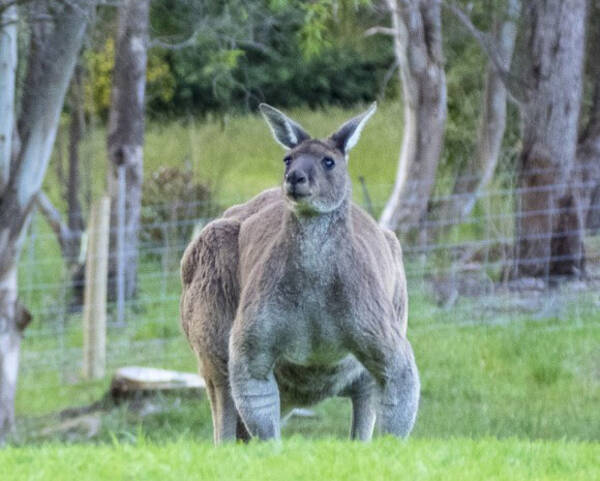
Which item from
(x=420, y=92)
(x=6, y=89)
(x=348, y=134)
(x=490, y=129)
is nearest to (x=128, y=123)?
(x=420, y=92)

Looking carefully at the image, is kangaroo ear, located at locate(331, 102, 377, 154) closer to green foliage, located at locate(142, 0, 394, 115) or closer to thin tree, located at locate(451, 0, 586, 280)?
thin tree, located at locate(451, 0, 586, 280)

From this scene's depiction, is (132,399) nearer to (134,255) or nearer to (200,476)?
(134,255)

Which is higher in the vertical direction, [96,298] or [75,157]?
[75,157]

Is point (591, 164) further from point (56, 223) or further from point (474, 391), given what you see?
point (56, 223)

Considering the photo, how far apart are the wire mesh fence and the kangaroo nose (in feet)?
20.6

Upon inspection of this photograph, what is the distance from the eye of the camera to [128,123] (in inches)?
670

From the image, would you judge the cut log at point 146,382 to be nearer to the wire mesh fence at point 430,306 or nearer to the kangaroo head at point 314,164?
the wire mesh fence at point 430,306

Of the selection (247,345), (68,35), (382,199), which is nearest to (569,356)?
(68,35)

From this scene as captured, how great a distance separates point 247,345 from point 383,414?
0.74m

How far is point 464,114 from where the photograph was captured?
24.6 metres

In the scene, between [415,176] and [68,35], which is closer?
[68,35]

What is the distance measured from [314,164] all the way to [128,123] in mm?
10546

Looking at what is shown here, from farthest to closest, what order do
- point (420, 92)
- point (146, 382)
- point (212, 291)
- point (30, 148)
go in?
point (420, 92) → point (146, 382) → point (30, 148) → point (212, 291)

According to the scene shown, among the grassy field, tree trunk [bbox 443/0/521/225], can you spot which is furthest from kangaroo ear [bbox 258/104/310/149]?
tree trunk [bbox 443/0/521/225]
